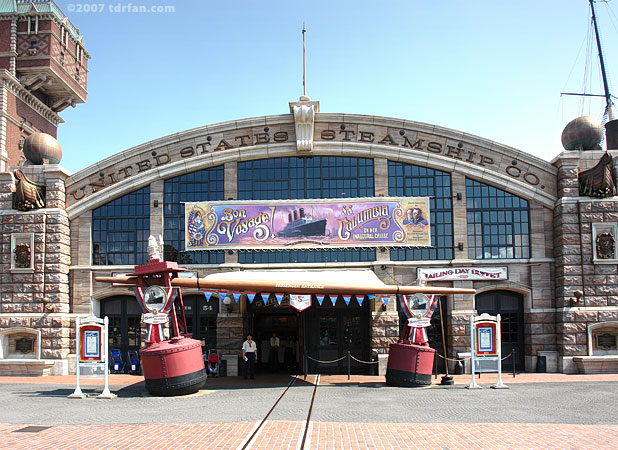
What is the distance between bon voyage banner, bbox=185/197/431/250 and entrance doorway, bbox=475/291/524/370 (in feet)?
9.37

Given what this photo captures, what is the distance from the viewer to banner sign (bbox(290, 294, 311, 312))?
16.9 meters

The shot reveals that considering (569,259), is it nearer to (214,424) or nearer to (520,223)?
(520,223)

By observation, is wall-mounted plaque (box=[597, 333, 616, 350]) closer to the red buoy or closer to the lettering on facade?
the lettering on facade

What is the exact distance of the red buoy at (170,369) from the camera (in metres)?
14.5

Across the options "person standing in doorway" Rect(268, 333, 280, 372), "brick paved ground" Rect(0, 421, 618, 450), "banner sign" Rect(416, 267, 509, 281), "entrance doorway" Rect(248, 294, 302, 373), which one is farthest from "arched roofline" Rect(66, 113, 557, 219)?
"brick paved ground" Rect(0, 421, 618, 450)

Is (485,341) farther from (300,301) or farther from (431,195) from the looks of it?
(431,195)

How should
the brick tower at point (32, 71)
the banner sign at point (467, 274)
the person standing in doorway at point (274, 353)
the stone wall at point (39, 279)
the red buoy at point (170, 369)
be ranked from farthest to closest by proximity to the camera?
1. the brick tower at point (32, 71)
2. the person standing in doorway at point (274, 353)
3. the stone wall at point (39, 279)
4. the banner sign at point (467, 274)
5. the red buoy at point (170, 369)

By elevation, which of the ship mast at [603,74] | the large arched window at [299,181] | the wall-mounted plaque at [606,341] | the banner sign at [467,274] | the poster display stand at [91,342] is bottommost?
the wall-mounted plaque at [606,341]

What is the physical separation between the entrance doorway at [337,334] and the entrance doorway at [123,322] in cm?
611

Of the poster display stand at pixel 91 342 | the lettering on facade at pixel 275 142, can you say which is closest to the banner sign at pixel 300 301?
the poster display stand at pixel 91 342

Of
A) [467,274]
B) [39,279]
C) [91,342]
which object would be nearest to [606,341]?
[467,274]

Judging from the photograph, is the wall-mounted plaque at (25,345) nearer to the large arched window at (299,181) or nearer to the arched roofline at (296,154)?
the arched roofline at (296,154)

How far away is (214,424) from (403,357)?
6831 mm

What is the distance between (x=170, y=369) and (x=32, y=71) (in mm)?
38178
